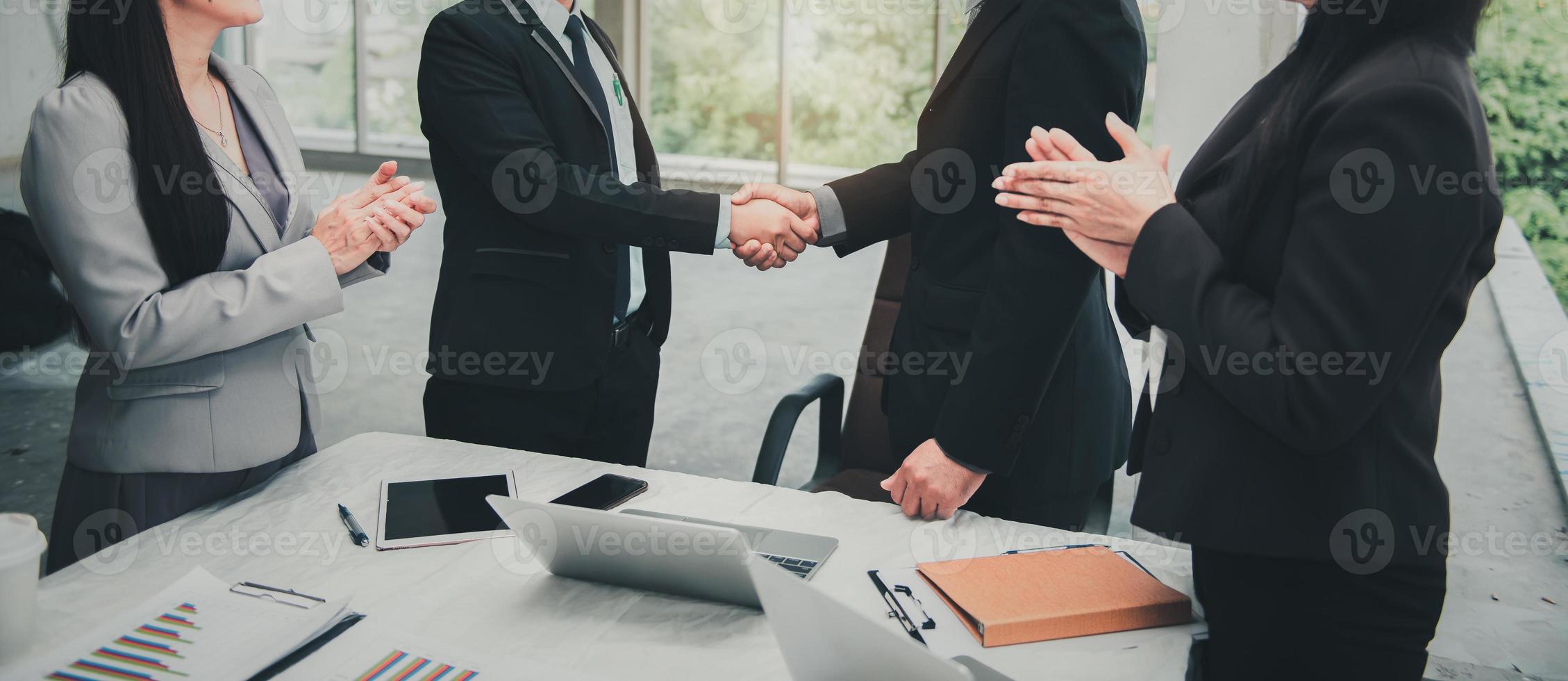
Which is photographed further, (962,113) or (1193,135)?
(1193,135)

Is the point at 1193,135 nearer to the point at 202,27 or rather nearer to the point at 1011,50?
the point at 1011,50

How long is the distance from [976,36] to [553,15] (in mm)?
964

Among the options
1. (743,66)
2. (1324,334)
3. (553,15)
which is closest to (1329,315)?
(1324,334)

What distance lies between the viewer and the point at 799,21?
9055 mm

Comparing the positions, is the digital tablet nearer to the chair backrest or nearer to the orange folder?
the orange folder

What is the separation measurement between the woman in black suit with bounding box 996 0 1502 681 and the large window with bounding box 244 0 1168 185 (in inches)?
311

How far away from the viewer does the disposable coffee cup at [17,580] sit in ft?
3.17

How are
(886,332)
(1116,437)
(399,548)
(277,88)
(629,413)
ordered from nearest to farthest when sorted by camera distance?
1. (399,548)
2. (1116,437)
3. (629,413)
4. (886,332)
5. (277,88)

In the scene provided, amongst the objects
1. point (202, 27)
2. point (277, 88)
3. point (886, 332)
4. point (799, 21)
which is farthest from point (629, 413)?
point (277, 88)

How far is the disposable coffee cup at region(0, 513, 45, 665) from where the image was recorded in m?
0.97

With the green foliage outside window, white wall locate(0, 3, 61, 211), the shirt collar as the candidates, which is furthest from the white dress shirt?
the green foliage outside window

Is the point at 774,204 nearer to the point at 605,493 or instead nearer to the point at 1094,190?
the point at 605,493

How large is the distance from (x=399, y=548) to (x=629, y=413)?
898 millimetres

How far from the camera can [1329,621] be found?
1039 mm
